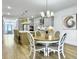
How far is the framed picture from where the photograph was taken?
705 cm

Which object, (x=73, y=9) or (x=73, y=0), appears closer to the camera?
(x=73, y=0)

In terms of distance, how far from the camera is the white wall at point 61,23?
7049 mm

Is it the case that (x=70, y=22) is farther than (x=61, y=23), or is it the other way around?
(x=61, y=23)

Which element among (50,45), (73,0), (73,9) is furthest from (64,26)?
(50,45)

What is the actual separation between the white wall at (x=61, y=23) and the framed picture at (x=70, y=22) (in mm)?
256

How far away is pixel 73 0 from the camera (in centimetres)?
561

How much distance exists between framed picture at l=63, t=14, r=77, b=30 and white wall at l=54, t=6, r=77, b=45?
26 cm

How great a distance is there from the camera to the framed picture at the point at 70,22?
705 cm

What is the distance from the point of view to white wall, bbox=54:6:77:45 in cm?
705

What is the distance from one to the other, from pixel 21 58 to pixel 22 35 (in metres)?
3.50

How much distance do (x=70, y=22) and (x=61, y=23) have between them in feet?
3.72

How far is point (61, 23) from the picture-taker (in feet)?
27.9

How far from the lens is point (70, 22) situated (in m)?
7.43

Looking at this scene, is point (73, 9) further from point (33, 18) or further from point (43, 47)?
point (33, 18)
